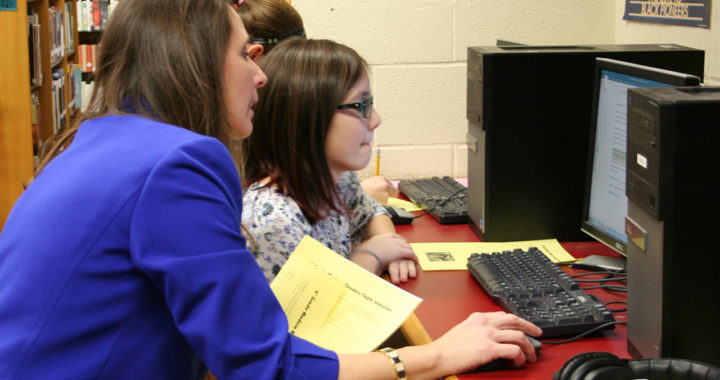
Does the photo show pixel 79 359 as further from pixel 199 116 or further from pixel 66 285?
pixel 199 116

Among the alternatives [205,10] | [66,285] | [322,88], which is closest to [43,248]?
[66,285]

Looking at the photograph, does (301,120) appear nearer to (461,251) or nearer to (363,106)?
(363,106)

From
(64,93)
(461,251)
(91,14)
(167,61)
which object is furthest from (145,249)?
(91,14)

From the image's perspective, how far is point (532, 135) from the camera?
1.76 metres

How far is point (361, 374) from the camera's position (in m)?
1.05

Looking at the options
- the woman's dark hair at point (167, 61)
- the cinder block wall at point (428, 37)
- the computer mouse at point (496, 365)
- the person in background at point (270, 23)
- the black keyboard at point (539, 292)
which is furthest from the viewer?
the cinder block wall at point (428, 37)

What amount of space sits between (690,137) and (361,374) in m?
0.53

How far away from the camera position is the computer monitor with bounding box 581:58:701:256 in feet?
4.97

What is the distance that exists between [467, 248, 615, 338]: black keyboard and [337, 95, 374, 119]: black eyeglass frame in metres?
0.36

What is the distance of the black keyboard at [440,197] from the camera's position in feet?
6.62

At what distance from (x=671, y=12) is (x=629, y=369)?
1567 millimetres

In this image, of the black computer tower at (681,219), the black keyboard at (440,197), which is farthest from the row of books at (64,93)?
the black computer tower at (681,219)

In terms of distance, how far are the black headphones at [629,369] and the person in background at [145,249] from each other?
0.31m

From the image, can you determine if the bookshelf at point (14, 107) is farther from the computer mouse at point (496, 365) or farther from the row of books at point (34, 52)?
the computer mouse at point (496, 365)
